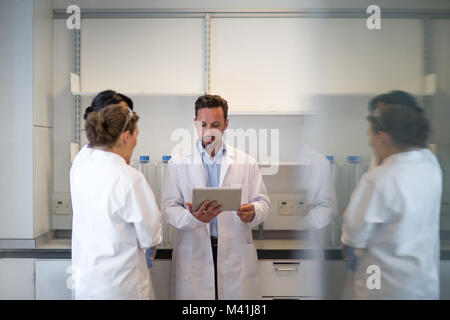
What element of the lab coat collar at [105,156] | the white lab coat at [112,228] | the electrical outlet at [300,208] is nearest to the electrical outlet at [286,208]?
the electrical outlet at [300,208]

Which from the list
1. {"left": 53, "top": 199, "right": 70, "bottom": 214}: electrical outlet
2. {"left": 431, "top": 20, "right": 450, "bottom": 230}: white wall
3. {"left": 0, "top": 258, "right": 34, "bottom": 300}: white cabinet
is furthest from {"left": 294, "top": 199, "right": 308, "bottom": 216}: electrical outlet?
{"left": 0, "top": 258, "right": 34, "bottom": 300}: white cabinet

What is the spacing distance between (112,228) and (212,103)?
1.64ft

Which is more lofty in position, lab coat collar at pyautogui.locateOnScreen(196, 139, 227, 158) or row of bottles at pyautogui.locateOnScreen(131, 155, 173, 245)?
lab coat collar at pyautogui.locateOnScreen(196, 139, 227, 158)

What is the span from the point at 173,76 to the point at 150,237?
25.9 inches

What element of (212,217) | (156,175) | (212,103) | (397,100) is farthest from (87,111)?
(397,100)

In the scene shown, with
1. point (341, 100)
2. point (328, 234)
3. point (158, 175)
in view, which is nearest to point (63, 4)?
point (158, 175)

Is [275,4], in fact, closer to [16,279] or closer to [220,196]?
[220,196]

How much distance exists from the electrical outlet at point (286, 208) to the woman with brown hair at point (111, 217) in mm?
358

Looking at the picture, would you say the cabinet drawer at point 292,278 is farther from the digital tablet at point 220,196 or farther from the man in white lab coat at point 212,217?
the digital tablet at point 220,196

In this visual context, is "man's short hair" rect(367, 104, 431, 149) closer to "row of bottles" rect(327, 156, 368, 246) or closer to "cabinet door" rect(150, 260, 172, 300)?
"row of bottles" rect(327, 156, 368, 246)

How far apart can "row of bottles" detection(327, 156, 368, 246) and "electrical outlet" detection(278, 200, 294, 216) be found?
0.40ft

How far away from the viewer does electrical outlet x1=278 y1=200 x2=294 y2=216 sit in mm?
921

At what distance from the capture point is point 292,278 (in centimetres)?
92
